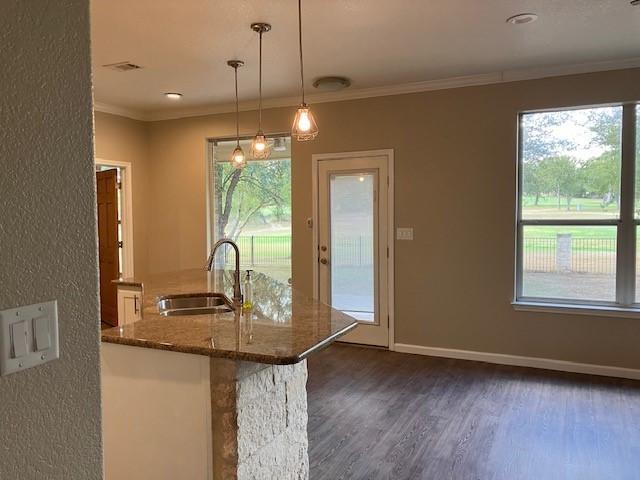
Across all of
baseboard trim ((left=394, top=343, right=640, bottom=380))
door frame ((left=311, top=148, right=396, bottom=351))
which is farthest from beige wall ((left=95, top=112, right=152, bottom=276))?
baseboard trim ((left=394, top=343, right=640, bottom=380))

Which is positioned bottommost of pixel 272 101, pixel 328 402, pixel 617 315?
pixel 328 402

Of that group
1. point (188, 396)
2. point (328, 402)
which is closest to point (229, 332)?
point (188, 396)

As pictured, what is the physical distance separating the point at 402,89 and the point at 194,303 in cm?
305

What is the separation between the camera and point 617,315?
417 centimetres

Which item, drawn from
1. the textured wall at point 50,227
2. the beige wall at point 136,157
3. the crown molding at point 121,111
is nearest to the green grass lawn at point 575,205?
the textured wall at point 50,227

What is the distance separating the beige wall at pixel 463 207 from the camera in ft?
14.1

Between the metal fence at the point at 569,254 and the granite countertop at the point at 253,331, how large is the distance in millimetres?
2737

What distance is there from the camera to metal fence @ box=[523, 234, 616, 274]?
4.29 meters

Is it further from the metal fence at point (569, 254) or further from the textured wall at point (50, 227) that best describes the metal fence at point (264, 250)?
the textured wall at point (50, 227)

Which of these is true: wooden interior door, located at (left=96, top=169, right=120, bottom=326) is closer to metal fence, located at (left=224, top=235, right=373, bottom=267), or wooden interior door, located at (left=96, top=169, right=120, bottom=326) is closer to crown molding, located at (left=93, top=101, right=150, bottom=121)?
crown molding, located at (left=93, top=101, right=150, bottom=121)

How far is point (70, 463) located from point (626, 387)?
418cm

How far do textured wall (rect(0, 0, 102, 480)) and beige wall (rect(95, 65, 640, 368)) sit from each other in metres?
4.12

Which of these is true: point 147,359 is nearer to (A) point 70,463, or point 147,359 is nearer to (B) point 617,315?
(A) point 70,463

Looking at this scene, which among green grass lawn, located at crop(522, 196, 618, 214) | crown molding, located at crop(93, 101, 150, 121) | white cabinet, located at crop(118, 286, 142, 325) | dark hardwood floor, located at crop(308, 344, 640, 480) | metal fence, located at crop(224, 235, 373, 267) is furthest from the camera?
crown molding, located at crop(93, 101, 150, 121)
